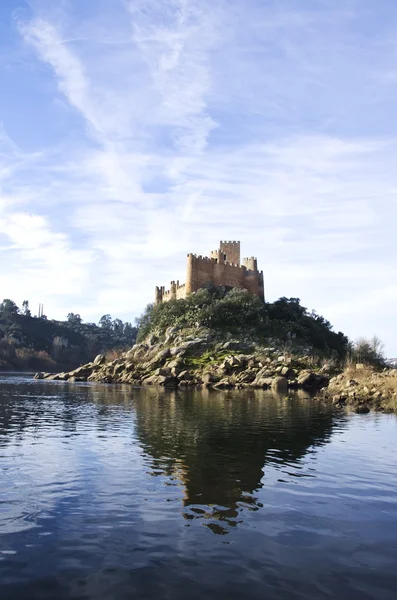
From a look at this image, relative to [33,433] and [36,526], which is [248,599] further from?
[33,433]

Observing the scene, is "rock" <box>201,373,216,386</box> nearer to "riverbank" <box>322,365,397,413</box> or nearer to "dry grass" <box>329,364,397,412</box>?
"dry grass" <box>329,364,397,412</box>

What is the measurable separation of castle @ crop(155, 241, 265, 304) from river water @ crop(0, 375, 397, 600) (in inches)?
2418

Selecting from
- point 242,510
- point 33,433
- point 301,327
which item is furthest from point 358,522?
point 301,327

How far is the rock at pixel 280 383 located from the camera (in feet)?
173

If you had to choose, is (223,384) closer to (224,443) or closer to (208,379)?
(208,379)

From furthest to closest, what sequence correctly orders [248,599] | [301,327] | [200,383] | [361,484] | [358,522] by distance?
[301,327], [200,383], [361,484], [358,522], [248,599]

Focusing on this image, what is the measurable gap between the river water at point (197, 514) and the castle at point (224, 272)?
201ft

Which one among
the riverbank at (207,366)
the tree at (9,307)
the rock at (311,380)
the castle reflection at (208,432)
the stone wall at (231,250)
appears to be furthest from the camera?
the tree at (9,307)

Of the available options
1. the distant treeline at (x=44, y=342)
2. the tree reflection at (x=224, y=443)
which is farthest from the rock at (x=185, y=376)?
the distant treeline at (x=44, y=342)

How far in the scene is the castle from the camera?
3310 inches

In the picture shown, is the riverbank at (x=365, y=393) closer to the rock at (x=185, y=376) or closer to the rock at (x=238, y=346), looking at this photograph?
the rock at (x=185, y=376)

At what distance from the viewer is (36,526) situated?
402 inches

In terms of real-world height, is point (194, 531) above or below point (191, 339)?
below

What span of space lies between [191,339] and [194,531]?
213 feet
